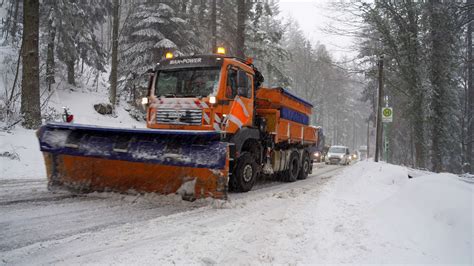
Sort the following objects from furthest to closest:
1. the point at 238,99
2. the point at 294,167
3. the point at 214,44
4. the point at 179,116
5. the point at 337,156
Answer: the point at 337,156
the point at 214,44
the point at 294,167
the point at 238,99
the point at 179,116

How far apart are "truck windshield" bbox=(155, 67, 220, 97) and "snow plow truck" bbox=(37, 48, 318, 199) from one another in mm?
22

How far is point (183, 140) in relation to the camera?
666 cm

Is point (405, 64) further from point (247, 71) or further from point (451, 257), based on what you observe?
point (451, 257)

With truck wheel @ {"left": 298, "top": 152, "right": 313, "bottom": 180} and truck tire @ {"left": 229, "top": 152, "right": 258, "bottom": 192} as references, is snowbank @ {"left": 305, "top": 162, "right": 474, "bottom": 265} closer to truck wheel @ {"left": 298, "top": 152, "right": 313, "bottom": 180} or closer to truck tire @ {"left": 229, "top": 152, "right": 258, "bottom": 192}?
truck tire @ {"left": 229, "top": 152, "right": 258, "bottom": 192}

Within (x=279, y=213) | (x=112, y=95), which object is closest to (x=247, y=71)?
(x=279, y=213)

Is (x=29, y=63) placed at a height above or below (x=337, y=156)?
above

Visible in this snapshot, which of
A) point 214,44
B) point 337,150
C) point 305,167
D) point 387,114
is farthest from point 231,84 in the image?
point 337,150

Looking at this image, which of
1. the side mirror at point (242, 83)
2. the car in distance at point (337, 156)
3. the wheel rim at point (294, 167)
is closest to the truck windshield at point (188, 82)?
the side mirror at point (242, 83)

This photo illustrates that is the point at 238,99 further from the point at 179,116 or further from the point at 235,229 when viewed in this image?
the point at 235,229

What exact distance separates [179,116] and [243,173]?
6.56 ft

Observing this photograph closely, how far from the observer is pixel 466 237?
4043mm

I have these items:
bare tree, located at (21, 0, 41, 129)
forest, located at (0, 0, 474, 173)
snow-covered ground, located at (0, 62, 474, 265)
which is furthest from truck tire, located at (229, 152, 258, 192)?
forest, located at (0, 0, 474, 173)

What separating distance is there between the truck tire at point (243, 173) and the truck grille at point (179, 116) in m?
1.39

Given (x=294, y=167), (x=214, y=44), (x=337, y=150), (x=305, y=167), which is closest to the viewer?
(x=294, y=167)
